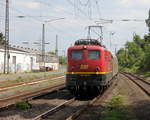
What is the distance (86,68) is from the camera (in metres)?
17.4

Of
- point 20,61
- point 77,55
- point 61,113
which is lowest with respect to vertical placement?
point 61,113

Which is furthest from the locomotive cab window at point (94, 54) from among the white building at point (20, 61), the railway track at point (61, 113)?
the white building at point (20, 61)

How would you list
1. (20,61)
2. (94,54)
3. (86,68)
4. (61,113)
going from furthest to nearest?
(20,61) → (94,54) → (86,68) → (61,113)

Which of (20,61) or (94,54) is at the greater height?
(20,61)

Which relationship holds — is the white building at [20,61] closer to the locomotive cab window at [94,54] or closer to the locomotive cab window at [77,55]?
A: the locomotive cab window at [77,55]

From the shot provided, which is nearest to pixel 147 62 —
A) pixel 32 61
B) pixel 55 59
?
pixel 32 61

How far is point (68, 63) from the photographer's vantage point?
1788 cm

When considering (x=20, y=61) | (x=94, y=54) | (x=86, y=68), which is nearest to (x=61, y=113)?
(x=86, y=68)

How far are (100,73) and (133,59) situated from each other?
261 ft

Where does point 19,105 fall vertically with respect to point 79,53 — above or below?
below

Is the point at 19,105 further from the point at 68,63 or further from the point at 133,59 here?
the point at 133,59

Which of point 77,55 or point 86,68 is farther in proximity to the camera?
point 77,55

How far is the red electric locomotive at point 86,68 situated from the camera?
17156 mm

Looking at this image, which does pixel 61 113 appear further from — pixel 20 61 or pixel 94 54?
pixel 20 61
